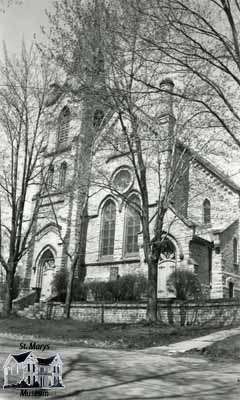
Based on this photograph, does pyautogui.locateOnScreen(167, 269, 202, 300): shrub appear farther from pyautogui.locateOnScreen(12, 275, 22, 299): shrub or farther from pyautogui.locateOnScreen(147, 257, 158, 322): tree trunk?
pyautogui.locateOnScreen(12, 275, 22, 299): shrub

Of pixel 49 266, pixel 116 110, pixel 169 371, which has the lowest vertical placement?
pixel 169 371

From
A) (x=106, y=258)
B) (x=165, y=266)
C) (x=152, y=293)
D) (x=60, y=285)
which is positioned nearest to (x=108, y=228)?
(x=106, y=258)

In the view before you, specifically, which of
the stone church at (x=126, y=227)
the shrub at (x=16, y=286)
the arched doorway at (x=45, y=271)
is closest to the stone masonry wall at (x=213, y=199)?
the stone church at (x=126, y=227)

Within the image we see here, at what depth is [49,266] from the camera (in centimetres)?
3123

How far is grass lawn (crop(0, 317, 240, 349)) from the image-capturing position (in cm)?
1322

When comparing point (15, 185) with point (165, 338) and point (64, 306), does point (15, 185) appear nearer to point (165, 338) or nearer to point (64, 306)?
point (64, 306)

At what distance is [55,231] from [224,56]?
2277 cm

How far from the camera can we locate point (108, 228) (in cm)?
2995

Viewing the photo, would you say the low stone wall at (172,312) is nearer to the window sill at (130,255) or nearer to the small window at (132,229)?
the window sill at (130,255)

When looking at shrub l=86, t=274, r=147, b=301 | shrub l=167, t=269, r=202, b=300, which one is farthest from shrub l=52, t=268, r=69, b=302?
shrub l=167, t=269, r=202, b=300

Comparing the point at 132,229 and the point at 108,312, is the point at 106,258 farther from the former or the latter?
the point at 108,312

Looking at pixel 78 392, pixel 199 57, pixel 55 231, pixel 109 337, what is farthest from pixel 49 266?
pixel 78 392

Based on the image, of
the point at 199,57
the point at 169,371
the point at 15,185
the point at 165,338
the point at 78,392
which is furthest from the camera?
the point at 15,185

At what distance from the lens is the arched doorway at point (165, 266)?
77.9ft
